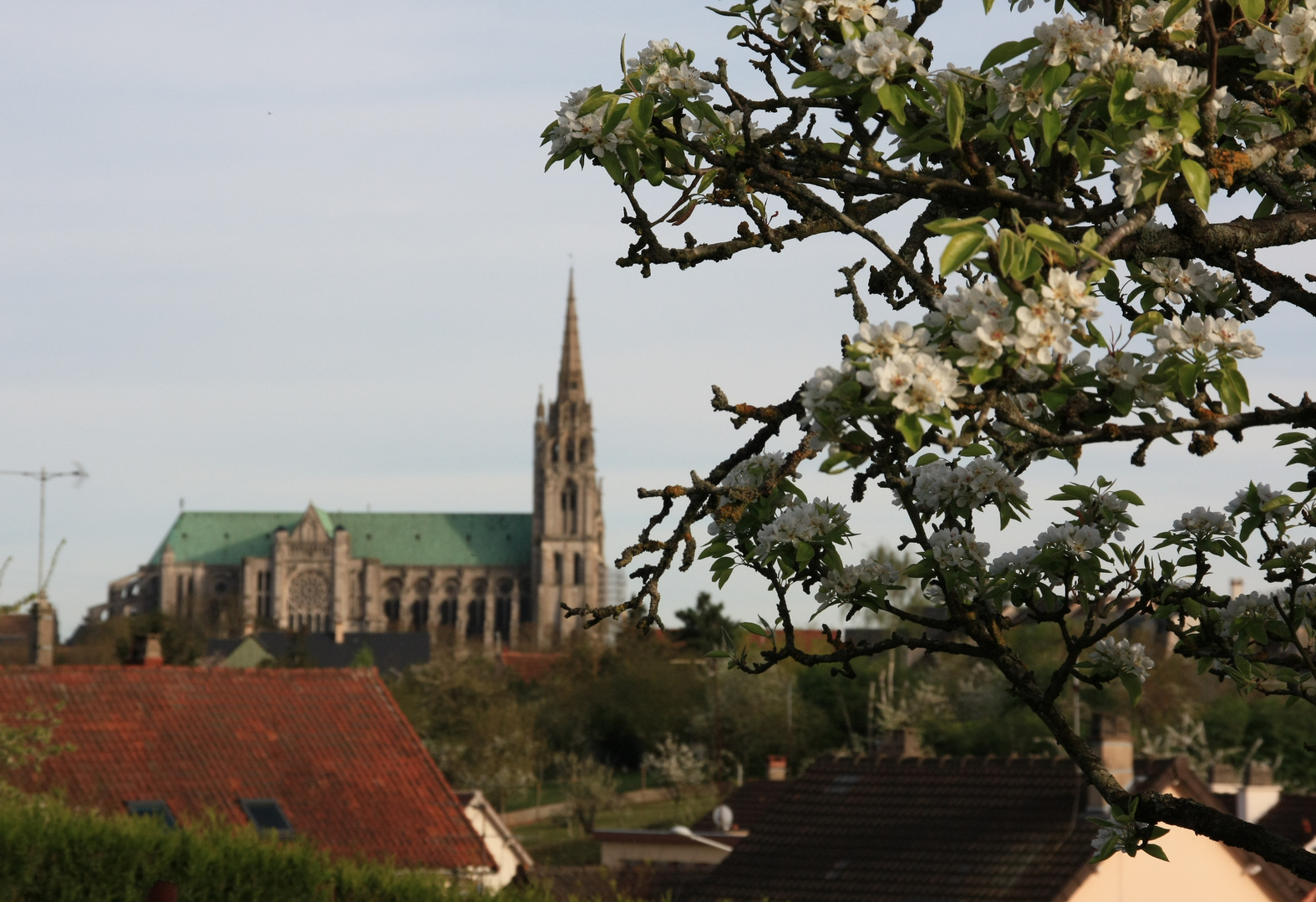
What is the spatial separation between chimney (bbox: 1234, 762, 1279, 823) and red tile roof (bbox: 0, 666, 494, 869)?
1017 cm

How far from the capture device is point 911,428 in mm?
2408

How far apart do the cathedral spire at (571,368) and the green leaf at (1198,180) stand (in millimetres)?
129878

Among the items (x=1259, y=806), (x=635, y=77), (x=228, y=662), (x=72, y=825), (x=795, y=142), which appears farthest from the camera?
(x=228, y=662)

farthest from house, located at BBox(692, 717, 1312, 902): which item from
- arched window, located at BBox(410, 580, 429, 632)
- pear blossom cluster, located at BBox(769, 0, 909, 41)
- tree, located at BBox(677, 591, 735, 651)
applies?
arched window, located at BBox(410, 580, 429, 632)

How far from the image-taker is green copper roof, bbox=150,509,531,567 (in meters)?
136

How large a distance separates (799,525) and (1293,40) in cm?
134

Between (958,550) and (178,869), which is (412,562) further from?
(958,550)

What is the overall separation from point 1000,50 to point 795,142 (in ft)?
2.76

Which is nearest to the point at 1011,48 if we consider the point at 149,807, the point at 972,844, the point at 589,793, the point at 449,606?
A: the point at 972,844

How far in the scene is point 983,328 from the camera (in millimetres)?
2467

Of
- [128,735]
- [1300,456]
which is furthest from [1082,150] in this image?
[128,735]

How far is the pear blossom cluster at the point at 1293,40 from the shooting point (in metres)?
2.86

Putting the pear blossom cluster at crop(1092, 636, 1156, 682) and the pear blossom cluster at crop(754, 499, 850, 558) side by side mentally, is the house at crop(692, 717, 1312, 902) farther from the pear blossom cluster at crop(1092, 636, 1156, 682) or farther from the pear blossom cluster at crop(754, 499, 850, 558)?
the pear blossom cluster at crop(754, 499, 850, 558)

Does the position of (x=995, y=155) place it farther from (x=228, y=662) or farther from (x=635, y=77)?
(x=228, y=662)
